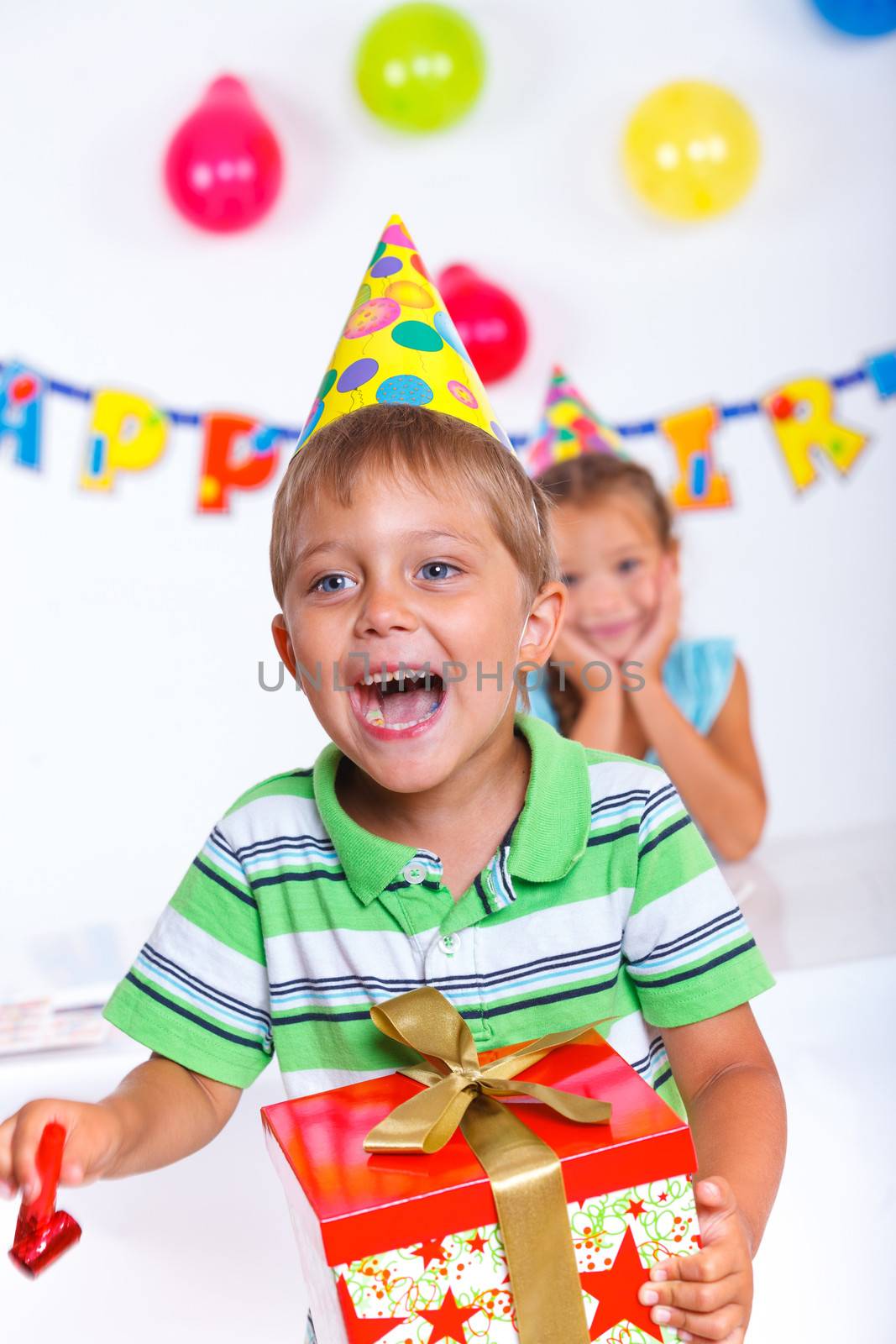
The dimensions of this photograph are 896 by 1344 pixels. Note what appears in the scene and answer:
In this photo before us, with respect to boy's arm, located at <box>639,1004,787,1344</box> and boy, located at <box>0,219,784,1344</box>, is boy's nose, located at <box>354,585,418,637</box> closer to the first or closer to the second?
boy, located at <box>0,219,784,1344</box>

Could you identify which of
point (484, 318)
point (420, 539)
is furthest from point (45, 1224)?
point (484, 318)

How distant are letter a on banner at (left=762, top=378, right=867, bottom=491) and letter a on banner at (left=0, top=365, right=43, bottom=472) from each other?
4.47 ft

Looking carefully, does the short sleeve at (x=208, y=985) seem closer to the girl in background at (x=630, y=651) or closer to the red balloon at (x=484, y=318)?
the girl in background at (x=630, y=651)

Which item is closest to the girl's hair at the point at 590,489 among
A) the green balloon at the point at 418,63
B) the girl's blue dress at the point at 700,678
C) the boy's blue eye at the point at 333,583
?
the girl's blue dress at the point at 700,678

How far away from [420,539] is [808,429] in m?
2.01

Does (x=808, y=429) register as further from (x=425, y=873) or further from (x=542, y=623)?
(x=425, y=873)

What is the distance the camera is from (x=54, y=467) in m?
2.62

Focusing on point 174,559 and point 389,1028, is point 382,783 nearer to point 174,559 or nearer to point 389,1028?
point 389,1028

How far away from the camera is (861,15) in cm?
256

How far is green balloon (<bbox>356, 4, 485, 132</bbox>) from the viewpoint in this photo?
246 centimetres

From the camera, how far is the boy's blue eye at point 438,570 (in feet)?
2.84

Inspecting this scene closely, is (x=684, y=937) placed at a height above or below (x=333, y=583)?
below

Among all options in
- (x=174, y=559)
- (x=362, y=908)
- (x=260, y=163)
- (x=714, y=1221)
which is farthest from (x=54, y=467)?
(x=714, y=1221)

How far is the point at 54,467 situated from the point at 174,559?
28 cm
